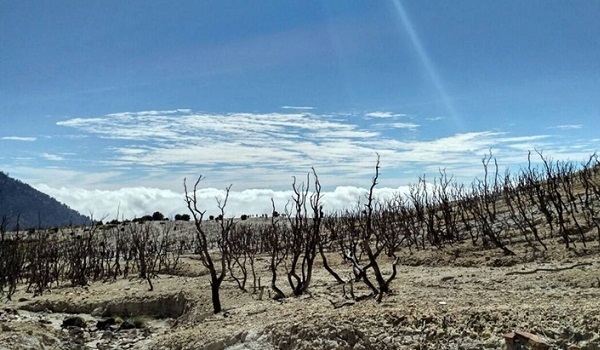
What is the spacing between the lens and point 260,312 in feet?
45.5

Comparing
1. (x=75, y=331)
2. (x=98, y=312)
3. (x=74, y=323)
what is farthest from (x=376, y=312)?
(x=98, y=312)

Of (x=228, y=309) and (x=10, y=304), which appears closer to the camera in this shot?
(x=228, y=309)

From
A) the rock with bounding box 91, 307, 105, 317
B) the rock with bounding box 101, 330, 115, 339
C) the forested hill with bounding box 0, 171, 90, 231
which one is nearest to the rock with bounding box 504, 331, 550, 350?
the rock with bounding box 101, 330, 115, 339

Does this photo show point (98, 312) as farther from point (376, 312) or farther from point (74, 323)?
point (376, 312)

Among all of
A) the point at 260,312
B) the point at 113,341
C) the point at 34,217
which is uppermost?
the point at 34,217

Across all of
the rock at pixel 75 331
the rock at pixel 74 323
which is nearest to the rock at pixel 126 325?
the rock at pixel 75 331

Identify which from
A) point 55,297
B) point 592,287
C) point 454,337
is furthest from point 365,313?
point 55,297

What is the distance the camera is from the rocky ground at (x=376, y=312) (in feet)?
30.0

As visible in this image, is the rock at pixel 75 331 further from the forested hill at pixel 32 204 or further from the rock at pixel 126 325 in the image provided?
the forested hill at pixel 32 204

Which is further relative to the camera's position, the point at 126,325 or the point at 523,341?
the point at 126,325

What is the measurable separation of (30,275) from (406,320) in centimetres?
2764

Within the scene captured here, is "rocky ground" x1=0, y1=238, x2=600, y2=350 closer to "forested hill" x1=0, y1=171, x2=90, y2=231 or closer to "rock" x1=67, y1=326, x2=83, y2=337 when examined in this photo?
"rock" x1=67, y1=326, x2=83, y2=337

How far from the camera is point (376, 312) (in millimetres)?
10594

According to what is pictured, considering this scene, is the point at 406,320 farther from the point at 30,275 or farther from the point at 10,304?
the point at 30,275
